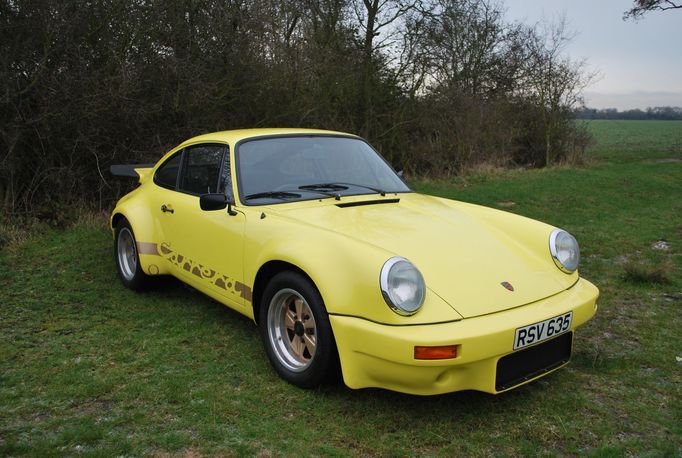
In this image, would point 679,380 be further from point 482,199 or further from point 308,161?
point 482,199

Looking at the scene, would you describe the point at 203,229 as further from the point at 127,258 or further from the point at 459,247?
the point at 459,247

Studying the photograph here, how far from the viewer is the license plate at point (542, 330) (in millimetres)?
2773

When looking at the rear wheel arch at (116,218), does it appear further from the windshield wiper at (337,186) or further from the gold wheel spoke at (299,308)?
the gold wheel spoke at (299,308)

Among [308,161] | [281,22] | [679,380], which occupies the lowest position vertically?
[679,380]

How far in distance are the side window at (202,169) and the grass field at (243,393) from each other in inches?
40.8

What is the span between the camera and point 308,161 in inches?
162

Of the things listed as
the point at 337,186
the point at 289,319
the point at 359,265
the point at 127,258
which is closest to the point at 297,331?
the point at 289,319

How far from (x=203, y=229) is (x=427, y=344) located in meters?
2.10

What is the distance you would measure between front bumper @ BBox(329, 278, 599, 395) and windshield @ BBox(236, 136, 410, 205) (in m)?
1.30

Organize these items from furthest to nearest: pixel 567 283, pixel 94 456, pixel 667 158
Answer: pixel 667 158 → pixel 567 283 → pixel 94 456

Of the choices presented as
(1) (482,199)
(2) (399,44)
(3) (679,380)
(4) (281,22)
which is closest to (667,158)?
(2) (399,44)

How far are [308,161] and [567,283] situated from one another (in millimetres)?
1981

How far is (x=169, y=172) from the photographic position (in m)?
4.83

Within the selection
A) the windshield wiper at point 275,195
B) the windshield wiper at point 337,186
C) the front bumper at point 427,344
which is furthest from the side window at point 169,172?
the front bumper at point 427,344
